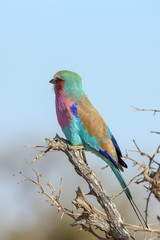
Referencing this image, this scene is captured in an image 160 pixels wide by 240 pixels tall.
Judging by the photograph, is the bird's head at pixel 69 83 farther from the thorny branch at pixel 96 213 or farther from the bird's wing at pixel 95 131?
the thorny branch at pixel 96 213

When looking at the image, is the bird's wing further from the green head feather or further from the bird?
the green head feather

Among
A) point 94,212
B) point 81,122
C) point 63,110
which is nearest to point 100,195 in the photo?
point 94,212

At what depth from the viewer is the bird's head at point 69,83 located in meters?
5.76

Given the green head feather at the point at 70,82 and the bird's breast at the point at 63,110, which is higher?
the green head feather at the point at 70,82

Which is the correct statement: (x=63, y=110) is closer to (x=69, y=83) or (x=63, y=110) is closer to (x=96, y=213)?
(x=69, y=83)

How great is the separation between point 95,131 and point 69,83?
0.67 m

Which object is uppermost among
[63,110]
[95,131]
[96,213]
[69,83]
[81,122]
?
[69,83]

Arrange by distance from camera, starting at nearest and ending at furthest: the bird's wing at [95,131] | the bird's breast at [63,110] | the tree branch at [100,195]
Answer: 1. the tree branch at [100,195]
2. the bird's wing at [95,131]
3. the bird's breast at [63,110]

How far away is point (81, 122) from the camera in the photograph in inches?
224

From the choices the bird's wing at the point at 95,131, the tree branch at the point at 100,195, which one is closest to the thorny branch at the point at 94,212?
the tree branch at the point at 100,195

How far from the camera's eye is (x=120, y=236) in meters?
4.36

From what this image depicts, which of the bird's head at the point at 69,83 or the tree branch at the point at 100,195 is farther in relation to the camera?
the bird's head at the point at 69,83

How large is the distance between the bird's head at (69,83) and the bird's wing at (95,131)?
13 centimetres

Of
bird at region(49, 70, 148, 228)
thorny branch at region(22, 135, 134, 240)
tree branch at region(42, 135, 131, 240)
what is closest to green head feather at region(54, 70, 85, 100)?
bird at region(49, 70, 148, 228)
